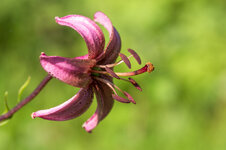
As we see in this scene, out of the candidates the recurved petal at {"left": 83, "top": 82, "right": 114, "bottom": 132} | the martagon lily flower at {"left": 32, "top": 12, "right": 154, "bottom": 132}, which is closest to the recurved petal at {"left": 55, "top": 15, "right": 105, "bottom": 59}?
the martagon lily flower at {"left": 32, "top": 12, "right": 154, "bottom": 132}

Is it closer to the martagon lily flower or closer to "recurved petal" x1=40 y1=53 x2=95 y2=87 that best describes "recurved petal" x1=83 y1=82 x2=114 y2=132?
the martagon lily flower

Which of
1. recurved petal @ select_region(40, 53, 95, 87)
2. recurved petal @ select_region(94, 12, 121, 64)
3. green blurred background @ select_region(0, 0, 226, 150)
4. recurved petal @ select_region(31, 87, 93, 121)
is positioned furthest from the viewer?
green blurred background @ select_region(0, 0, 226, 150)

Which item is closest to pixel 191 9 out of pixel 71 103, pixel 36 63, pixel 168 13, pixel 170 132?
pixel 168 13

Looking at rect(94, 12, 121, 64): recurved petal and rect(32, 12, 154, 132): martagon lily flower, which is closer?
rect(32, 12, 154, 132): martagon lily flower

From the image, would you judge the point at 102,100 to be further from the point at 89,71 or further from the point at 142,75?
the point at 142,75

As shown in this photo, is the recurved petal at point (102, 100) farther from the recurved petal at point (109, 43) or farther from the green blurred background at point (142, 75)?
the green blurred background at point (142, 75)

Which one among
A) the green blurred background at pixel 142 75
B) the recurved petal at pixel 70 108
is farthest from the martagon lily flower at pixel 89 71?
the green blurred background at pixel 142 75
